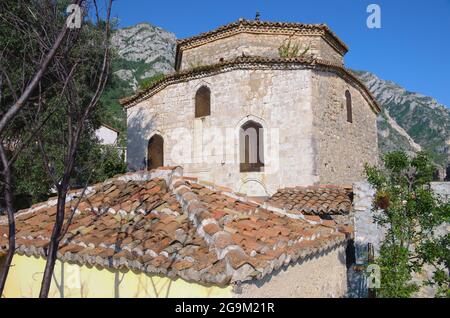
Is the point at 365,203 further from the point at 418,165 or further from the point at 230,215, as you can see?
the point at 230,215

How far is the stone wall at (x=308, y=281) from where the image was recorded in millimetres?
3833

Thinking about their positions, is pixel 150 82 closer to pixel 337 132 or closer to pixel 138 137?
pixel 138 137

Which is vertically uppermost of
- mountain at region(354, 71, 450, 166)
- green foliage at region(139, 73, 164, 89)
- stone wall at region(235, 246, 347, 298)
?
mountain at region(354, 71, 450, 166)

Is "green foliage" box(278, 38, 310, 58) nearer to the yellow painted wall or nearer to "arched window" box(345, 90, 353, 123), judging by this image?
"arched window" box(345, 90, 353, 123)

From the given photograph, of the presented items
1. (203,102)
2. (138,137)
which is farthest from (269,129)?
(138,137)

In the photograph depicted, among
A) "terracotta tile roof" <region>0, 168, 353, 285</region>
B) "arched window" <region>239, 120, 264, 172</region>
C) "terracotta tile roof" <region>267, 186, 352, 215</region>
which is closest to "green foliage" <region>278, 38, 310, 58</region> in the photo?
"arched window" <region>239, 120, 264, 172</region>

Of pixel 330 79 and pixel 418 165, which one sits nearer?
pixel 418 165

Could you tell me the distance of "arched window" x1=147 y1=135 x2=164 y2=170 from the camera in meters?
16.0

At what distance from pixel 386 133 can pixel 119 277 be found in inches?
3058

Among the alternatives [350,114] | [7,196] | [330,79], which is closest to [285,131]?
[330,79]

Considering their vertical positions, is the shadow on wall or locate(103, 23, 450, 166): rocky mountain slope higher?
locate(103, 23, 450, 166): rocky mountain slope

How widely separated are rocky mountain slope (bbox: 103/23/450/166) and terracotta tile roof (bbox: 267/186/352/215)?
169 feet

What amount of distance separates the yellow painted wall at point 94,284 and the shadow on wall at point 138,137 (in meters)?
11.5

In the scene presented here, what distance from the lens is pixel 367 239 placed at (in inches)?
253
